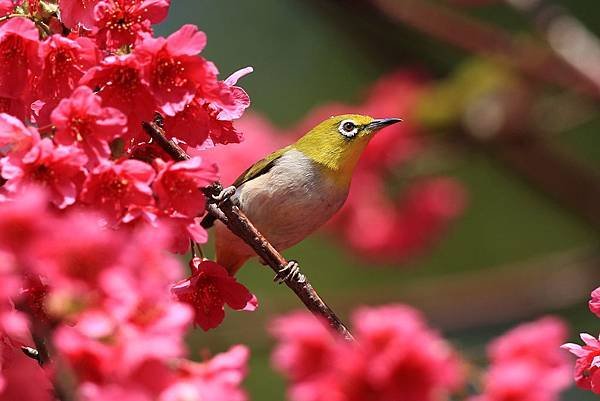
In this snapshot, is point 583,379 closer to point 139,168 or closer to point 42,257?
point 139,168

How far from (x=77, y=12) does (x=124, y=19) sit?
105 millimetres

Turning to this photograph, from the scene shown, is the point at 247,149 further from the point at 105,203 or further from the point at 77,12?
the point at 105,203

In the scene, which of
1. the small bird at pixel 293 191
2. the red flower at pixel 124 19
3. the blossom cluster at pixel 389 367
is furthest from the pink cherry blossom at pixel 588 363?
the small bird at pixel 293 191

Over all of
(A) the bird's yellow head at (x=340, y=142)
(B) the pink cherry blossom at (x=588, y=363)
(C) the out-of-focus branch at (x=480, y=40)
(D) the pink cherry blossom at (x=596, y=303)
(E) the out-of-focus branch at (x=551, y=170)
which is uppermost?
(C) the out-of-focus branch at (x=480, y=40)

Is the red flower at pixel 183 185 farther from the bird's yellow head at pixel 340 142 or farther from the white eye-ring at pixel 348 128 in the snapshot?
the white eye-ring at pixel 348 128

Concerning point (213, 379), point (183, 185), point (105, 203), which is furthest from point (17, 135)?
point (213, 379)

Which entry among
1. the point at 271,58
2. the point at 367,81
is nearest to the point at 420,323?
the point at 367,81

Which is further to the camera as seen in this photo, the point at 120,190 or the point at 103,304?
the point at 120,190

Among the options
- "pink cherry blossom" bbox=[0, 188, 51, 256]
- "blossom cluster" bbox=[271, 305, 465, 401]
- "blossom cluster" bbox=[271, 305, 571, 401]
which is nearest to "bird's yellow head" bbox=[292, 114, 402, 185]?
"blossom cluster" bbox=[271, 305, 571, 401]

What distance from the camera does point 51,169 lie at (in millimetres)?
2055

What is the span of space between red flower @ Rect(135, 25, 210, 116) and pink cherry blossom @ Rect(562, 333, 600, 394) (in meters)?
1.00

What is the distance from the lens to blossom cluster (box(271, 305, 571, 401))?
180cm

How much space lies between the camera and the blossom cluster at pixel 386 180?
20.2ft

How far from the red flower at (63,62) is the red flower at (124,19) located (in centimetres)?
5
